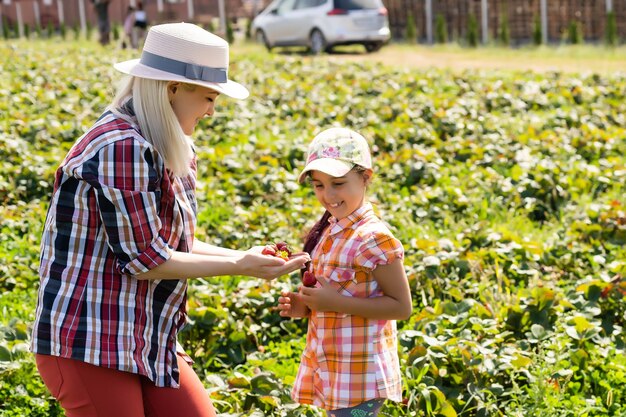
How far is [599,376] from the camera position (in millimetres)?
4504

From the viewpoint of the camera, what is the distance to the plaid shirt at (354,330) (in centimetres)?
322

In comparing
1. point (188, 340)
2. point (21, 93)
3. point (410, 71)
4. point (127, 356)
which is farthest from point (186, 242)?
point (410, 71)

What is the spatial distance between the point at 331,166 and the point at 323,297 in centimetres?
42

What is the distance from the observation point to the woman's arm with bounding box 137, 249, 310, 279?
2875mm

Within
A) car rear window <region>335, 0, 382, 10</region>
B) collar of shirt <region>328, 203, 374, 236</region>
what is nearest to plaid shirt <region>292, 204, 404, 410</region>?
collar of shirt <region>328, 203, 374, 236</region>

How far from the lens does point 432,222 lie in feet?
21.9

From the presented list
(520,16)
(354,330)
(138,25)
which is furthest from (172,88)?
(520,16)

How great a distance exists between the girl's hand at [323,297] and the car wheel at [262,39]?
2162 cm

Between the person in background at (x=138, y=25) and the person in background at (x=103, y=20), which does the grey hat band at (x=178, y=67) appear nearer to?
the person in background at (x=138, y=25)

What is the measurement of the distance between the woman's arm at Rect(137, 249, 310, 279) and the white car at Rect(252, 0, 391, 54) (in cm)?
1976

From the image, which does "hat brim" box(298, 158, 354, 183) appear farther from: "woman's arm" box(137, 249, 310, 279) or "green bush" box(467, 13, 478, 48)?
"green bush" box(467, 13, 478, 48)

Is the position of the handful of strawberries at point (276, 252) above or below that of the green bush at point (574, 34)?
above

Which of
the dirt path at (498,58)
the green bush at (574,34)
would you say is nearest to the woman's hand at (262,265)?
the dirt path at (498,58)

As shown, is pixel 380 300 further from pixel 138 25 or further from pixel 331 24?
pixel 138 25
